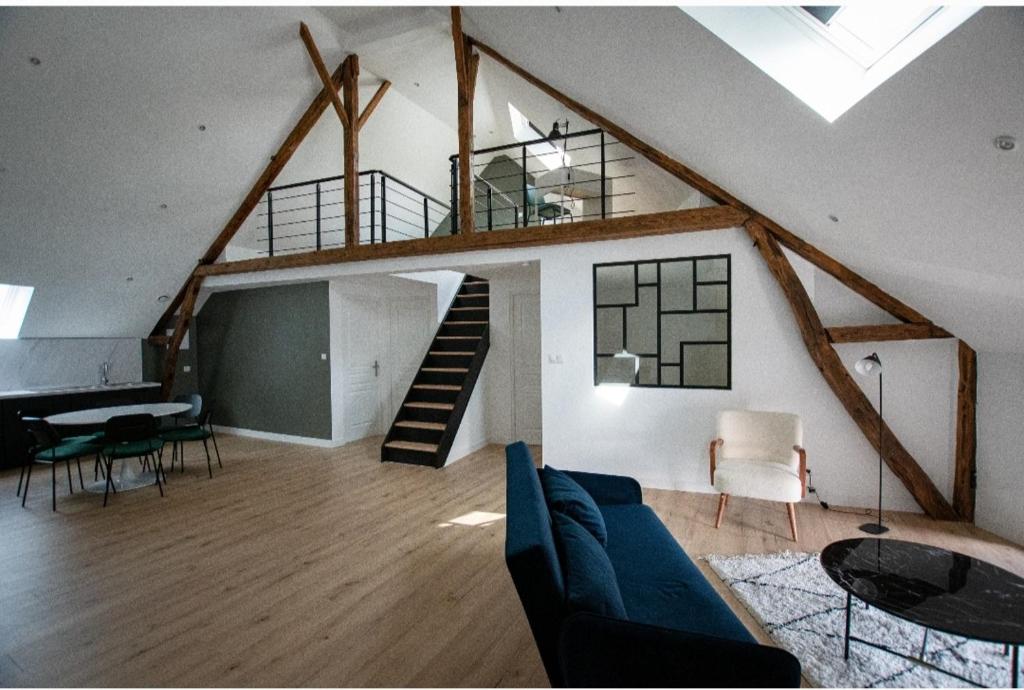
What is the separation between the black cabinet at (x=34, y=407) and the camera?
5.48 metres

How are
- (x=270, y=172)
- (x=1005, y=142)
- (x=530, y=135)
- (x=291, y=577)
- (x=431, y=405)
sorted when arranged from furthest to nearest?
(x=530, y=135) < (x=270, y=172) < (x=431, y=405) < (x=291, y=577) < (x=1005, y=142)

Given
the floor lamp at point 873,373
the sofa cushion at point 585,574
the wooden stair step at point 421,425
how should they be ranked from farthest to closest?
the wooden stair step at point 421,425
the floor lamp at point 873,373
the sofa cushion at point 585,574

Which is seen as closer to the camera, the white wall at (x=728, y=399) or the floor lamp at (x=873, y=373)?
the floor lamp at (x=873, y=373)

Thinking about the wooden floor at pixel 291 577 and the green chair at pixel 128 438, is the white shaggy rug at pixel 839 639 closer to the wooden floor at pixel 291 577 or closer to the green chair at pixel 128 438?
the wooden floor at pixel 291 577

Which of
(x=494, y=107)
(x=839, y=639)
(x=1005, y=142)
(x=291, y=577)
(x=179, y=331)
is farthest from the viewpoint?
(x=494, y=107)

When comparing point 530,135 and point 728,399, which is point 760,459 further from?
point 530,135

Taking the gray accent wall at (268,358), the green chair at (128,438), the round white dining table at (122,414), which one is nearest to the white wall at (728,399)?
the gray accent wall at (268,358)

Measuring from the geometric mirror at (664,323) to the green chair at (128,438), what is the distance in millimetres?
4323

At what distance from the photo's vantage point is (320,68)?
519cm

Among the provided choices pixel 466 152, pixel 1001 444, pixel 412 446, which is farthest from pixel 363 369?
pixel 1001 444

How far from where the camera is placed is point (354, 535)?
3.50 m

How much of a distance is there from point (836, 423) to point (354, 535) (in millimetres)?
4068

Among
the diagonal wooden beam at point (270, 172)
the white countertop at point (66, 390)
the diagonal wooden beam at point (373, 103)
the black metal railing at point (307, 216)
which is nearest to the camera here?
the white countertop at point (66, 390)

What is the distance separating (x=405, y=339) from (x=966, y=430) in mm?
6492
